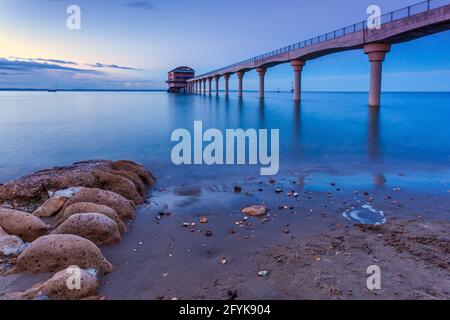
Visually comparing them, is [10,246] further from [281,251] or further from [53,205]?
[281,251]

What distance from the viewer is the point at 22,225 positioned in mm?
6320

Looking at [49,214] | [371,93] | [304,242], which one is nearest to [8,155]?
[49,214]

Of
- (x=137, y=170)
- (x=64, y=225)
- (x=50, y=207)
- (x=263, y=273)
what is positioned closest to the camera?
(x=263, y=273)

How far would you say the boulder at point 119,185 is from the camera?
27.6 ft

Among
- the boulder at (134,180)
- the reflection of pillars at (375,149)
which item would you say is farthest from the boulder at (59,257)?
the reflection of pillars at (375,149)

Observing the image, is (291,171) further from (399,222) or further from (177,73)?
(177,73)

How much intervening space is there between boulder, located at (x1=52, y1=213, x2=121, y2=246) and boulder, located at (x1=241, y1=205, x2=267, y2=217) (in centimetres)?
276

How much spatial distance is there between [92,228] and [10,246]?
1255 millimetres

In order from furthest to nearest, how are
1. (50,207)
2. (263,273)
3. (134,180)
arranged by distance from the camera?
(134,180) → (50,207) → (263,273)

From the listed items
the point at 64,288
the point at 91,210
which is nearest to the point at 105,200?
the point at 91,210

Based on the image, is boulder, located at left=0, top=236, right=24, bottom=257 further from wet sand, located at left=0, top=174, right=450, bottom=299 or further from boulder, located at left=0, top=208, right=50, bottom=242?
wet sand, located at left=0, top=174, right=450, bottom=299

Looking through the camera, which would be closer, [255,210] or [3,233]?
[3,233]

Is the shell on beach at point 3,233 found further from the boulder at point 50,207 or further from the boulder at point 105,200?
the boulder at point 50,207

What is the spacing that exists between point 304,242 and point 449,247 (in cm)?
217
